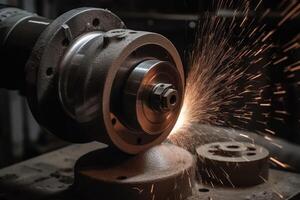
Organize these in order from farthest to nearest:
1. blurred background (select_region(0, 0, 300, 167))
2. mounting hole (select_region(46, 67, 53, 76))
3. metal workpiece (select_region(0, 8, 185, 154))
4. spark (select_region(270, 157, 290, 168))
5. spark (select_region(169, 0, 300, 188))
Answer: blurred background (select_region(0, 0, 300, 167)) → spark (select_region(169, 0, 300, 188)) → spark (select_region(270, 157, 290, 168)) → mounting hole (select_region(46, 67, 53, 76)) → metal workpiece (select_region(0, 8, 185, 154))

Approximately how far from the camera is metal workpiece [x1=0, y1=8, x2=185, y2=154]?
1.07 metres

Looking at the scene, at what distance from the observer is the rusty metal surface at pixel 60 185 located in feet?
3.92

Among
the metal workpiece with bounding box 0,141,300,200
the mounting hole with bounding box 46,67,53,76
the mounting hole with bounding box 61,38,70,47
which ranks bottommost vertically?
the metal workpiece with bounding box 0,141,300,200

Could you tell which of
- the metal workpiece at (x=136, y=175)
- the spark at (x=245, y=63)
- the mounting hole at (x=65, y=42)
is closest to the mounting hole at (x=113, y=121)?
the metal workpiece at (x=136, y=175)

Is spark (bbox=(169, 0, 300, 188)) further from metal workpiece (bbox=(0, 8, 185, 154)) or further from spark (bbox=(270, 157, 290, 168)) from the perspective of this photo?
metal workpiece (bbox=(0, 8, 185, 154))

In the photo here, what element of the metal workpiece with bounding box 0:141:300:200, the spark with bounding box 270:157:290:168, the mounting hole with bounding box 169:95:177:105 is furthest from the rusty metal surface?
the mounting hole with bounding box 169:95:177:105

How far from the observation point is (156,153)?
1.25m

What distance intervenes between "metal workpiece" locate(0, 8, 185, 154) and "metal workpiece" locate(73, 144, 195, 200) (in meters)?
0.05

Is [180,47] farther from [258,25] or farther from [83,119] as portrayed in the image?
[83,119]

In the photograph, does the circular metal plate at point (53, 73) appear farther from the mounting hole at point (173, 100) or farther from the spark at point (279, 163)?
the spark at point (279, 163)

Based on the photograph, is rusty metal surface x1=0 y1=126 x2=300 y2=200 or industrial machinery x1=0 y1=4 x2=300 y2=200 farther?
rusty metal surface x1=0 y1=126 x2=300 y2=200

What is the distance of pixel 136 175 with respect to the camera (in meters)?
1.14

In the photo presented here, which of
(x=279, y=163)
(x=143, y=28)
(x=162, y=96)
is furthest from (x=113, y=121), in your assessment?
(x=143, y=28)

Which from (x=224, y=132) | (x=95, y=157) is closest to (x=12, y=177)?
(x=95, y=157)
